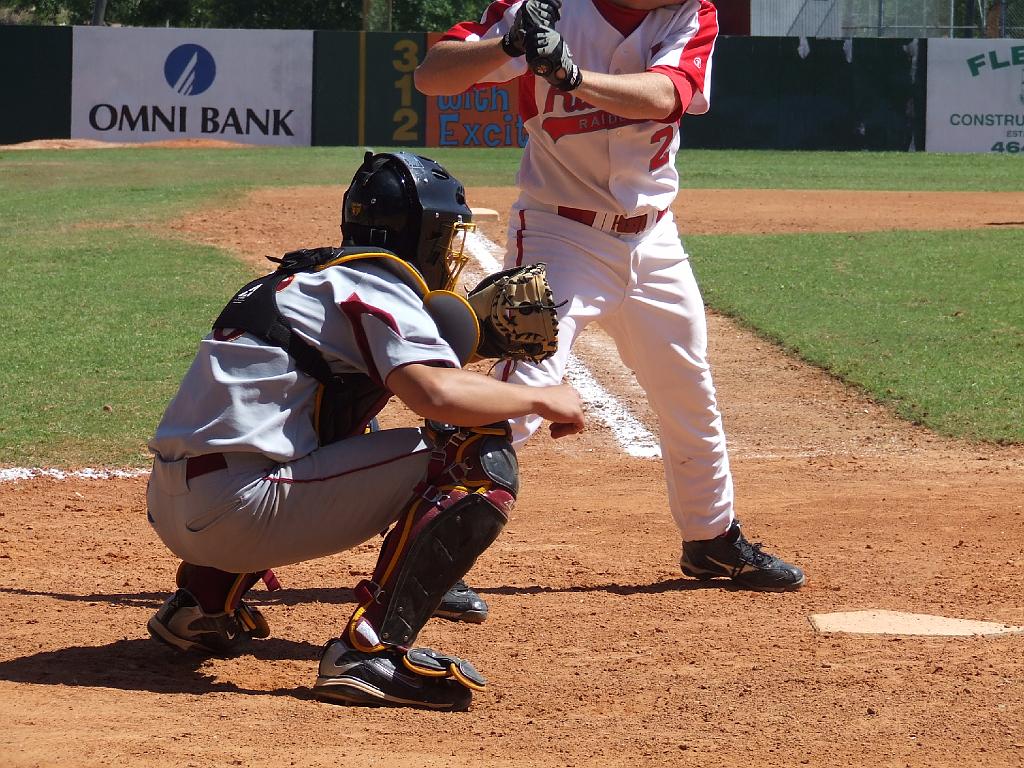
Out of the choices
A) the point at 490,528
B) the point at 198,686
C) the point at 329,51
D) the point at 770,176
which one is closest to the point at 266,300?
the point at 490,528

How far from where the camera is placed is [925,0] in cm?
3048

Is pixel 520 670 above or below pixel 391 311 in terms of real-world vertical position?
below

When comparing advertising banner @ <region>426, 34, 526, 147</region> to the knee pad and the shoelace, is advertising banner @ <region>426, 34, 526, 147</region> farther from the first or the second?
the knee pad

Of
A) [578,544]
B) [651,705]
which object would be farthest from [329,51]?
[651,705]

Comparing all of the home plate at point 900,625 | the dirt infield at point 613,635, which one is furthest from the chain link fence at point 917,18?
the home plate at point 900,625

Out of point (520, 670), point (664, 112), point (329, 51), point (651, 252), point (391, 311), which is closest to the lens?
point (391, 311)

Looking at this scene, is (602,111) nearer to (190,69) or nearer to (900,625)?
(900,625)

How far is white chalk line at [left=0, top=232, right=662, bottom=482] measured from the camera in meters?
5.90

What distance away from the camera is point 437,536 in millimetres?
3244

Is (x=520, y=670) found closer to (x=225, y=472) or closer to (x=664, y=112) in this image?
(x=225, y=472)

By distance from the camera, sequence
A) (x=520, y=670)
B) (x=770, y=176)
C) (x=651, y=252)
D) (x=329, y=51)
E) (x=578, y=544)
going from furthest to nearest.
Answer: (x=329, y=51), (x=770, y=176), (x=578, y=544), (x=651, y=252), (x=520, y=670)

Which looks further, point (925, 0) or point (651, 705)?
point (925, 0)

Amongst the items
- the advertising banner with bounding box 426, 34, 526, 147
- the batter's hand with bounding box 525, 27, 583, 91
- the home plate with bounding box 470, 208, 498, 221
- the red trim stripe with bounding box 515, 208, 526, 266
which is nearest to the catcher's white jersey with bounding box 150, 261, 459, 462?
the batter's hand with bounding box 525, 27, 583, 91

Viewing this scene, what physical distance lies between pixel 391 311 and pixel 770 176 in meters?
19.2
